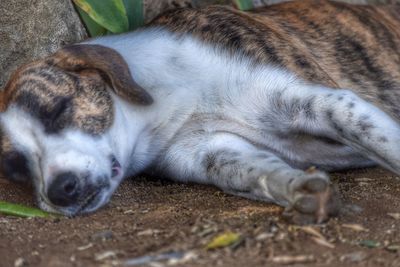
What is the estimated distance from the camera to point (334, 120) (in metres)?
4.00

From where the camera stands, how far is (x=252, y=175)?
12.9 ft

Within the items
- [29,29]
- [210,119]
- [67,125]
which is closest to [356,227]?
[210,119]

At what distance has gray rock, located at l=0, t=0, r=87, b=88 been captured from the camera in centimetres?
498

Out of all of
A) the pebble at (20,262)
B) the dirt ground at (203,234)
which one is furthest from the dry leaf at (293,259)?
the pebble at (20,262)

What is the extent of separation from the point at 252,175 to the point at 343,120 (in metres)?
0.49

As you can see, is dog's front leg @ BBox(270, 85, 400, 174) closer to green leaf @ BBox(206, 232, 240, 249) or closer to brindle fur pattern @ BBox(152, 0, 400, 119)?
brindle fur pattern @ BBox(152, 0, 400, 119)

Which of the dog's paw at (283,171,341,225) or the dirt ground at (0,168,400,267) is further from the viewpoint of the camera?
the dog's paw at (283,171,341,225)

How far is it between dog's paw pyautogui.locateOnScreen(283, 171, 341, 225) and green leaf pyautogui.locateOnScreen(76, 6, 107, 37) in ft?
7.00

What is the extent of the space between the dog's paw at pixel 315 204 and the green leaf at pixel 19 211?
1.15m

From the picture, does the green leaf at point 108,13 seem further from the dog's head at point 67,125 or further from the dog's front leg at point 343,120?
the dog's front leg at point 343,120

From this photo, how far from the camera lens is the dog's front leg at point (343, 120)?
3.92m

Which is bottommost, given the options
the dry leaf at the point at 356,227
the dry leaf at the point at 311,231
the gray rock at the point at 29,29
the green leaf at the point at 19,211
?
the green leaf at the point at 19,211

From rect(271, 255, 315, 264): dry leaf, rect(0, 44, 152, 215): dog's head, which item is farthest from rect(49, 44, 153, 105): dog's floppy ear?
rect(271, 255, 315, 264): dry leaf

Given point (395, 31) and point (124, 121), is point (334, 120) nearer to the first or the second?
point (124, 121)
